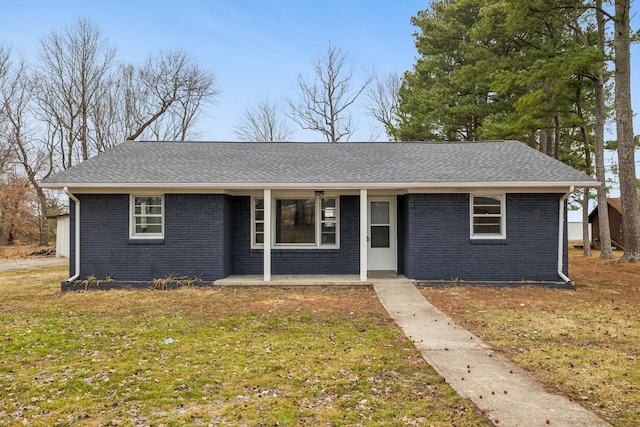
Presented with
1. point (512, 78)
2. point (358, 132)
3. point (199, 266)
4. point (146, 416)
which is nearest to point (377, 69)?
point (358, 132)

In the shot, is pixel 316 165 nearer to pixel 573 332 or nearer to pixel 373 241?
pixel 373 241

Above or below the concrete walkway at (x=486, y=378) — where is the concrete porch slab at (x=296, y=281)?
above

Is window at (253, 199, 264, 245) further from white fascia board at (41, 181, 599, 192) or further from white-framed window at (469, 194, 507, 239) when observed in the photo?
white-framed window at (469, 194, 507, 239)

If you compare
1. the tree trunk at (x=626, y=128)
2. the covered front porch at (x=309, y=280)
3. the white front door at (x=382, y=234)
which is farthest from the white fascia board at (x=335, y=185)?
the tree trunk at (x=626, y=128)

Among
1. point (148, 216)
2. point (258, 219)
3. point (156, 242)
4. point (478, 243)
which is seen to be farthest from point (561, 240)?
point (148, 216)

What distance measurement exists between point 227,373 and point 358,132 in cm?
2700

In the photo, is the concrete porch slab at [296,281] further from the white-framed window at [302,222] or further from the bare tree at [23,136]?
the bare tree at [23,136]

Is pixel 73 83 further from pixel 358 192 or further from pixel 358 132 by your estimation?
pixel 358 192

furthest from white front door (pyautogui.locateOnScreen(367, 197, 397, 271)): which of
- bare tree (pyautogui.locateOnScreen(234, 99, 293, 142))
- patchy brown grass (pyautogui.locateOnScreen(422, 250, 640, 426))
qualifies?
bare tree (pyautogui.locateOnScreen(234, 99, 293, 142))

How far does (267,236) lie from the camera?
418 inches

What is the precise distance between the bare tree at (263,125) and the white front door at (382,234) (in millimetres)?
22695

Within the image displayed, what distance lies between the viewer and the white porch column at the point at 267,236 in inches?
417

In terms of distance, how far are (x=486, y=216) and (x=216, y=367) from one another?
8104 millimetres

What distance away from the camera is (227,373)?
4.86 m
